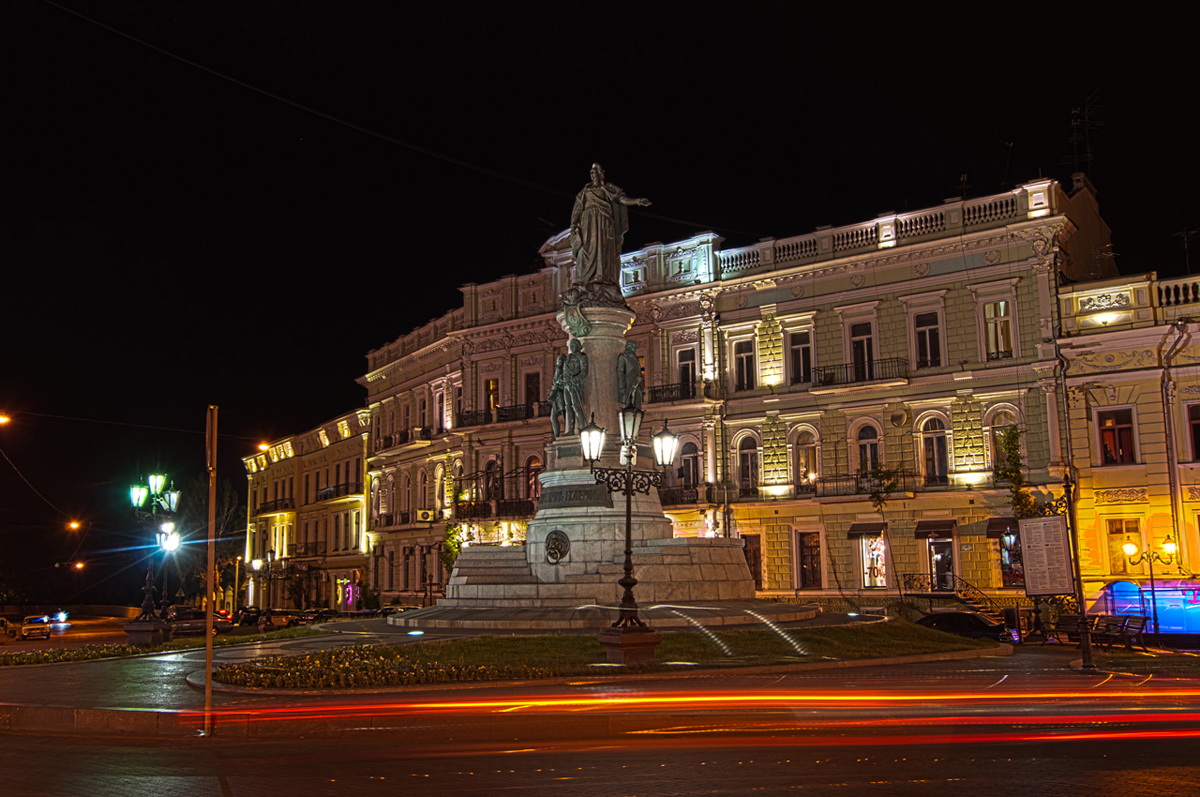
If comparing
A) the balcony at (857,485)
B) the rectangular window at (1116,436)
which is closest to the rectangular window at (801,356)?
the balcony at (857,485)

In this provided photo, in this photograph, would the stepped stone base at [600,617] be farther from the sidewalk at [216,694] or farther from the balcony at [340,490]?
the balcony at [340,490]

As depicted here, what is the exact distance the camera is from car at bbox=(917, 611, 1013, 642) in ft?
81.6

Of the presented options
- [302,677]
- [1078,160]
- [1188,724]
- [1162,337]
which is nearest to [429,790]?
[302,677]

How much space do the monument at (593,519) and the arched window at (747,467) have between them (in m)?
20.7

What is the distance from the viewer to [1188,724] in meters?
10.4

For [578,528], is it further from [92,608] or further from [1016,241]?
[92,608]

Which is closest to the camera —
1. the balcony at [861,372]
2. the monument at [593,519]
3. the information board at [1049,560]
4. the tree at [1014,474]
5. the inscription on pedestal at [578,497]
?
the information board at [1049,560]

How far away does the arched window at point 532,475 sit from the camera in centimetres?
5038

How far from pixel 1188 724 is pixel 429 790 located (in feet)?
23.9

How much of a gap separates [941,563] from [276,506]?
53.0 meters

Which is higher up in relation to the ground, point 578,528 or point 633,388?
point 633,388

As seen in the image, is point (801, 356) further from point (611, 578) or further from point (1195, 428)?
point (611, 578)

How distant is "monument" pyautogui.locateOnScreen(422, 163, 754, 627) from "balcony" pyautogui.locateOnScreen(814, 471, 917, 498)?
1812 centimetres

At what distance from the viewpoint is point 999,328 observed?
3881 cm
